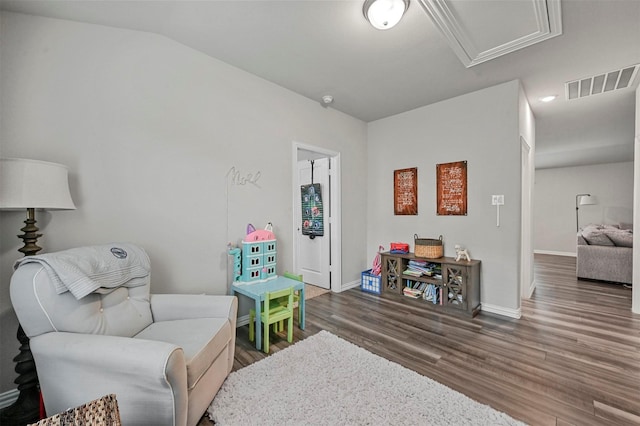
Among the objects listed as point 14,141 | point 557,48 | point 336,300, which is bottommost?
→ point 336,300

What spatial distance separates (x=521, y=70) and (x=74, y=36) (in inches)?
152

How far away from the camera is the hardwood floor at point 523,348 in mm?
1620

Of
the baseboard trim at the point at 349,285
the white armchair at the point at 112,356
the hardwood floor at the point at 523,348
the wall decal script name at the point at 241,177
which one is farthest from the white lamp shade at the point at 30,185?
the baseboard trim at the point at 349,285

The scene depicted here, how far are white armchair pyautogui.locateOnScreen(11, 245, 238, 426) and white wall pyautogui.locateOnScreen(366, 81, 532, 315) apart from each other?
116 inches

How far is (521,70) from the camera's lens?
265cm

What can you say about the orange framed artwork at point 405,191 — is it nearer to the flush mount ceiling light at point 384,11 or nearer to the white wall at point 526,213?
the white wall at point 526,213

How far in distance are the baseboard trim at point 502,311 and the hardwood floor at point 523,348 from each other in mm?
80

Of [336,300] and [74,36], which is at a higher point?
[74,36]

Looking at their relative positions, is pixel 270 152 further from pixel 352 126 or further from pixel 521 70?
pixel 521 70

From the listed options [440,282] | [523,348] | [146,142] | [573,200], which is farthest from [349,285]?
[573,200]

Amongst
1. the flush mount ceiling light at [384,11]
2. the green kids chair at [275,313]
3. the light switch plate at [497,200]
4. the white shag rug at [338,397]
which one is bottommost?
the white shag rug at [338,397]

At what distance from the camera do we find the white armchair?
1.15 meters

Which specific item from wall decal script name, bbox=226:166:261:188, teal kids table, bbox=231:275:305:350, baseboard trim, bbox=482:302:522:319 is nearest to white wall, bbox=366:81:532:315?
baseboard trim, bbox=482:302:522:319

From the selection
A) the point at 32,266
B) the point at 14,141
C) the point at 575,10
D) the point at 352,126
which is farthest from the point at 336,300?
the point at 575,10
